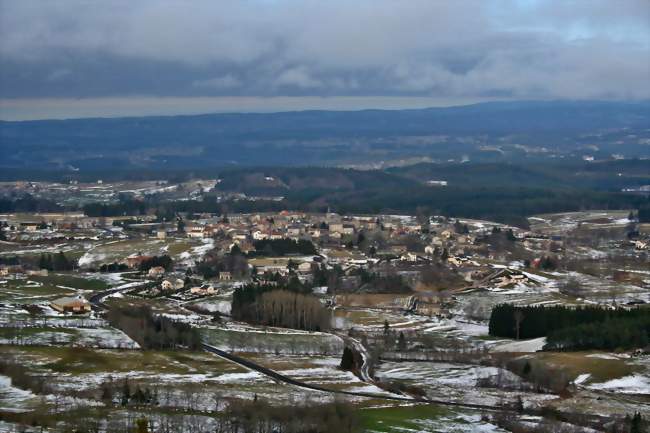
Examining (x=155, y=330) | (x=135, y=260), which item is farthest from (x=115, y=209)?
(x=155, y=330)

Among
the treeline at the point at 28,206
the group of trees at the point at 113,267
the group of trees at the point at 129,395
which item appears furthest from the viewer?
the treeline at the point at 28,206

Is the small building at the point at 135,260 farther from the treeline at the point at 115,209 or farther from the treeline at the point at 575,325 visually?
the treeline at the point at 115,209

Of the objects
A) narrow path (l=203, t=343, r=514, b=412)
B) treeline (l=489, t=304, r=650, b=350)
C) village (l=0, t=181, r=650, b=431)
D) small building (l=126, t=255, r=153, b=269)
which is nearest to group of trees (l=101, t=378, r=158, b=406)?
village (l=0, t=181, r=650, b=431)

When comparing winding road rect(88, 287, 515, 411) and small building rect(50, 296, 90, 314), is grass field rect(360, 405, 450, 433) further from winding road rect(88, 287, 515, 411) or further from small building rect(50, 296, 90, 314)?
small building rect(50, 296, 90, 314)

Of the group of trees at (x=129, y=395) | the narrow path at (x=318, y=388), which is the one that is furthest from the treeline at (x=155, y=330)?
the group of trees at (x=129, y=395)

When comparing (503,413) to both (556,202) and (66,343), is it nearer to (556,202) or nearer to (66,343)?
(66,343)
